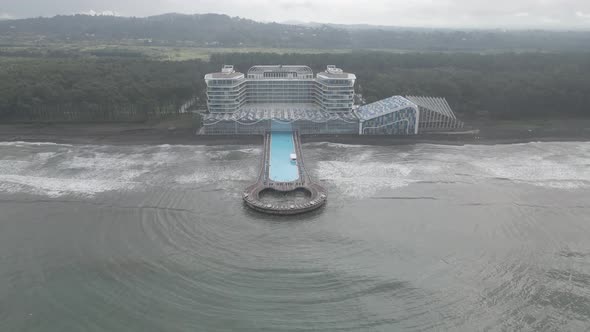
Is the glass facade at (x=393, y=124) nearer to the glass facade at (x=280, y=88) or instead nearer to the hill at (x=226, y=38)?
the glass facade at (x=280, y=88)

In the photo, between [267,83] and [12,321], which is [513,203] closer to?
[12,321]

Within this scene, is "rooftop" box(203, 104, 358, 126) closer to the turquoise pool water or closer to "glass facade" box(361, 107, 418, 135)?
"glass facade" box(361, 107, 418, 135)

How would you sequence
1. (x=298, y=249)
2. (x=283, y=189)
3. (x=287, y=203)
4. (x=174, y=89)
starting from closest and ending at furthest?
(x=298, y=249) → (x=287, y=203) → (x=283, y=189) → (x=174, y=89)

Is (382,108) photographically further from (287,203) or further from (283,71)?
(287,203)

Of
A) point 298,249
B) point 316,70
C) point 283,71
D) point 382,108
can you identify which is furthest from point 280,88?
point 298,249

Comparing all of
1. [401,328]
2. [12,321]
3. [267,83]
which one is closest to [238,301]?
[401,328]
